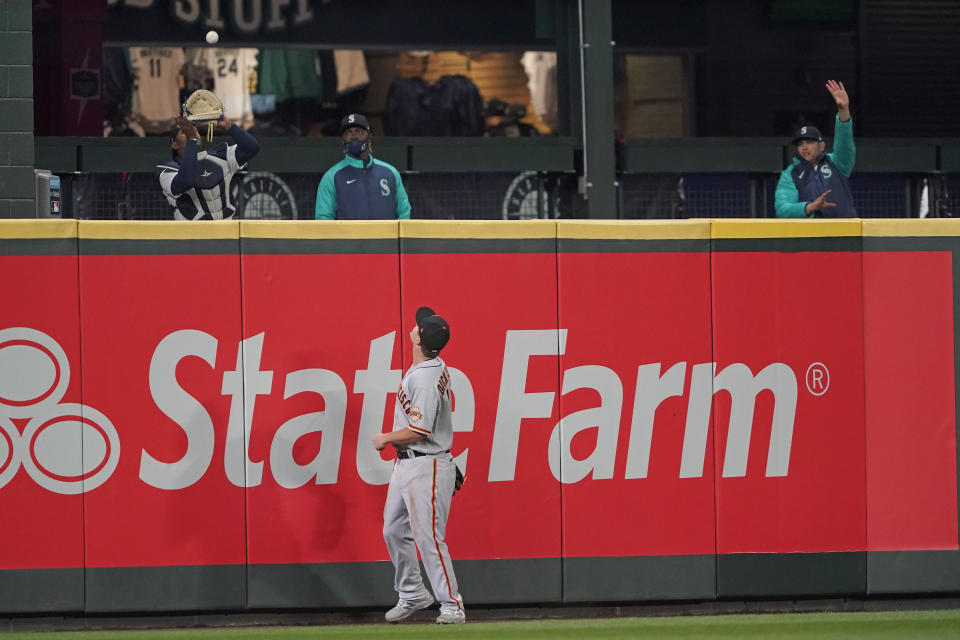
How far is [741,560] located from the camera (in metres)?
9.76

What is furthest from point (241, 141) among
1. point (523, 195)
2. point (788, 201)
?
point (523, 195)

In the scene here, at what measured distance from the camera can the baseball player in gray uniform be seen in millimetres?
8766

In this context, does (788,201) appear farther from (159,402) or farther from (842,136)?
(159,402)

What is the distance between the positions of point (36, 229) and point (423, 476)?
2.96m

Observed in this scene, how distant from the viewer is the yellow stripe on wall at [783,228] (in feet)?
32.1

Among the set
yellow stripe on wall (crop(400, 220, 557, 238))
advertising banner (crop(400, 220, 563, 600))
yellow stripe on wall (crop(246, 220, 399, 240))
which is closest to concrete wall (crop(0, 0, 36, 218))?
yellow stripe on wall (crop(246, 220, 399, 240))

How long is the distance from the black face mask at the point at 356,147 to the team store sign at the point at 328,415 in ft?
6.80

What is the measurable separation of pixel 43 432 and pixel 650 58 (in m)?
9.84

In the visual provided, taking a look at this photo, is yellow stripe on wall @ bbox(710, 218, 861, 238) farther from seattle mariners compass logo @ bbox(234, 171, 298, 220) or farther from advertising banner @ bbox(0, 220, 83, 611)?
seattle mariners compass logo @ bbox(234, 171, 298, 220)

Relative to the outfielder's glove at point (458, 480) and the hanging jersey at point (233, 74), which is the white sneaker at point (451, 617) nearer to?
the outfielder's glove at point (458, 480)

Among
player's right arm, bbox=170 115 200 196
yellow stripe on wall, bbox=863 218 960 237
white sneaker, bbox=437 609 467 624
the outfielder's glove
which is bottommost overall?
white sneaker, bbox=437 609 467 624

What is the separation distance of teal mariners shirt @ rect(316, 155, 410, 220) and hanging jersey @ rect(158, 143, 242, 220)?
0.70 meters

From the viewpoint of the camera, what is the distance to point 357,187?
11055mm

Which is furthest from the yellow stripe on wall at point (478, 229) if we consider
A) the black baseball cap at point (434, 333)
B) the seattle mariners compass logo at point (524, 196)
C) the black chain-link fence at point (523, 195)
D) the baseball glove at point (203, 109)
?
the seattle mariners compass logo at point (524, 196)
